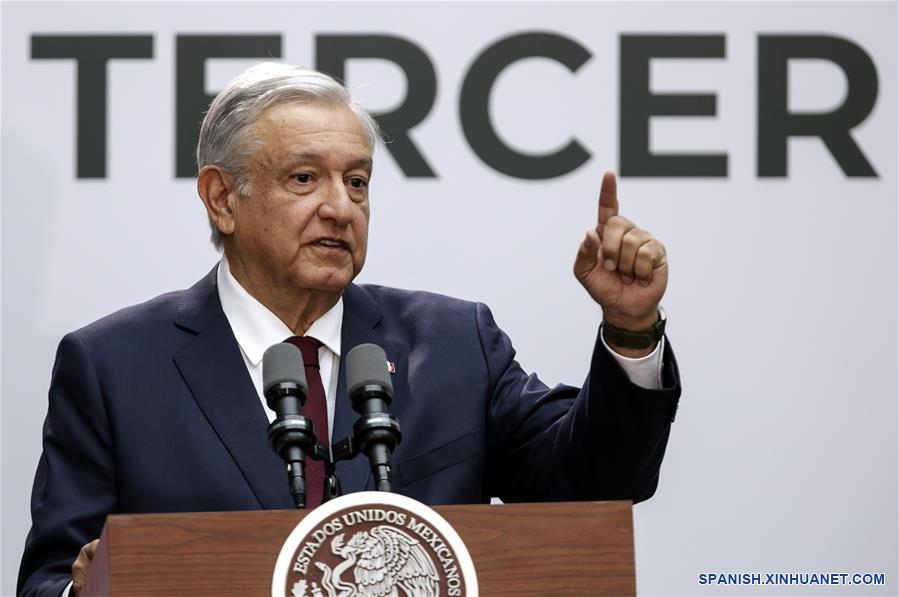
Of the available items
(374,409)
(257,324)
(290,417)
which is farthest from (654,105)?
(290,417)

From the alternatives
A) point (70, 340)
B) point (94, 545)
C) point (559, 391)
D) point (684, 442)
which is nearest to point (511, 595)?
point (94, 545)

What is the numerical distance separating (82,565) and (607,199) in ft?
3.51

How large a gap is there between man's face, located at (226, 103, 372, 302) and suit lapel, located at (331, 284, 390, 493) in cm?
12

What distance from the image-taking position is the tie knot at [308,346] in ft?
10.8

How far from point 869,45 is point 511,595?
8.12 ft

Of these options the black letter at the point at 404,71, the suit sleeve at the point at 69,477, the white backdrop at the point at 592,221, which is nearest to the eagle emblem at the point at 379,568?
the suit sleeve at the point at 69,477

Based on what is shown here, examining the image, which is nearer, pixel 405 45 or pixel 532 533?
pixel 532 533

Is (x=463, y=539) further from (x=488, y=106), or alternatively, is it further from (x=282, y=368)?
(x=488, y=106)

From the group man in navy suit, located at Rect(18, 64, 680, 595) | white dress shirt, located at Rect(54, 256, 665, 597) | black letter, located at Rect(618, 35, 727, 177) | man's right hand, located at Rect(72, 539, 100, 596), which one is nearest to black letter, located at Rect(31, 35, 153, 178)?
man in navy suit, located at Rect(18, 64, 680, 595)

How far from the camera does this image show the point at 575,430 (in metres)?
3.10

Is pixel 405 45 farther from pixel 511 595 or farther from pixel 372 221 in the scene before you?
pixel 511 595

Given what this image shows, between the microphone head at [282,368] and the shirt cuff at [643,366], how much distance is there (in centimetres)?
67

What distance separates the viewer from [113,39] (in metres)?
4.27

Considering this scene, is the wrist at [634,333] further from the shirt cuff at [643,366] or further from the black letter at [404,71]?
the black letter at [404,71]
